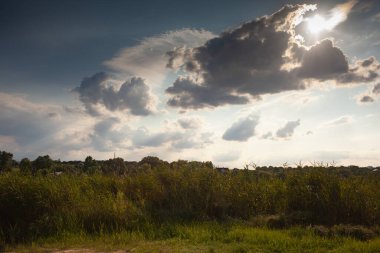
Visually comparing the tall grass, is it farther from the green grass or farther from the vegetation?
the green grass

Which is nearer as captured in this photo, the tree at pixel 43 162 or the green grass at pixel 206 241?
the green grass at pixel 206 241

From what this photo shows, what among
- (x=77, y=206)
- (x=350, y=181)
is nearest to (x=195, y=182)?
(x=77, y=206)

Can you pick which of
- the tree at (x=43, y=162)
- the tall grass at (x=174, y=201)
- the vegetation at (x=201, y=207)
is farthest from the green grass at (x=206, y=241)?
the tree at (x=43, y=162)

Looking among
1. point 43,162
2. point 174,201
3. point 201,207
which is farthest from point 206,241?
point 43,162

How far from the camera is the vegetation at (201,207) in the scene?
1166 cm

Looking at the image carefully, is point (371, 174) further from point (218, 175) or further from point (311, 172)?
Answer: point (218, 175)

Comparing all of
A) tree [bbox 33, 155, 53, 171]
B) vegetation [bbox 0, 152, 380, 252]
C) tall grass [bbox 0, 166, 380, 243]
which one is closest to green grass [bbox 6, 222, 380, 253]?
vegetation [bbox 0, 152, 380, 252]

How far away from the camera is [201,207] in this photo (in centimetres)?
1494

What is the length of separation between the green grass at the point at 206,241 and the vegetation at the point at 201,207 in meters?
0.04

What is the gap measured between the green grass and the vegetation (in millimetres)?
36

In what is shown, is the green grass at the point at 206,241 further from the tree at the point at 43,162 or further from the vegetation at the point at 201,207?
the tree at the point at 43,162

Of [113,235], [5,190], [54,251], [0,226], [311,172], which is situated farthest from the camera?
[311,172]

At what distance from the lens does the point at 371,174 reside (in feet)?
A: 53.9

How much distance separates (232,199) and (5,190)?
8737 millimetres
